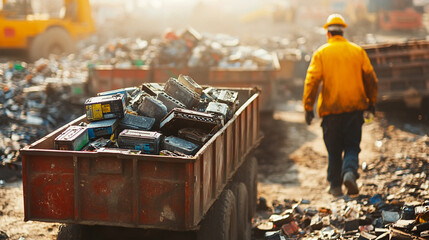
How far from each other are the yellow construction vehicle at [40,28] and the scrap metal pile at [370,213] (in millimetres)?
13308

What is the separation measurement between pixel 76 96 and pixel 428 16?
97.1 ft

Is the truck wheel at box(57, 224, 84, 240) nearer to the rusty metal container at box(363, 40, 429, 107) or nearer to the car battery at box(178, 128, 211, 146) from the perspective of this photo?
the car battery at box(178, 128, 211, 146)

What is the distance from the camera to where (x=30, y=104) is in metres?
12.2

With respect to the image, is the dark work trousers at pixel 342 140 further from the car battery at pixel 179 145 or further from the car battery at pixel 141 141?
the car battery at pixel 141 141

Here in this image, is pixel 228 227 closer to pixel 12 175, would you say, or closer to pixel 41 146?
pixel 41 146

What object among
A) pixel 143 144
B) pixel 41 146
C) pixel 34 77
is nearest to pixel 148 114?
pixel 143 144

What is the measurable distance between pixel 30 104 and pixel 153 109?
7307 mm

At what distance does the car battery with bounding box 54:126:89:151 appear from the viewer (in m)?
4.90

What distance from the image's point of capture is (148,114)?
5715 millimetres

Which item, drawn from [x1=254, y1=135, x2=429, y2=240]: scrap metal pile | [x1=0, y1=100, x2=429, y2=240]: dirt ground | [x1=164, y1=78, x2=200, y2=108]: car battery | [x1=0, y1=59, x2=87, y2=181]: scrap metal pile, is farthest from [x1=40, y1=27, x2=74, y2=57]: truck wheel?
[x1=164, y1=78, x2=200, y2=108]: car battery

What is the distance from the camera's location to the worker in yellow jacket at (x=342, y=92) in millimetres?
7605

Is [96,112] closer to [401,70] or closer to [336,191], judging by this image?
[336,191]

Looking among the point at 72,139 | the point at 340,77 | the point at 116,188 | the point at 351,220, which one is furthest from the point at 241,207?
the point at 340,77

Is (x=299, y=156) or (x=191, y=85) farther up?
(x=191, y=85)
